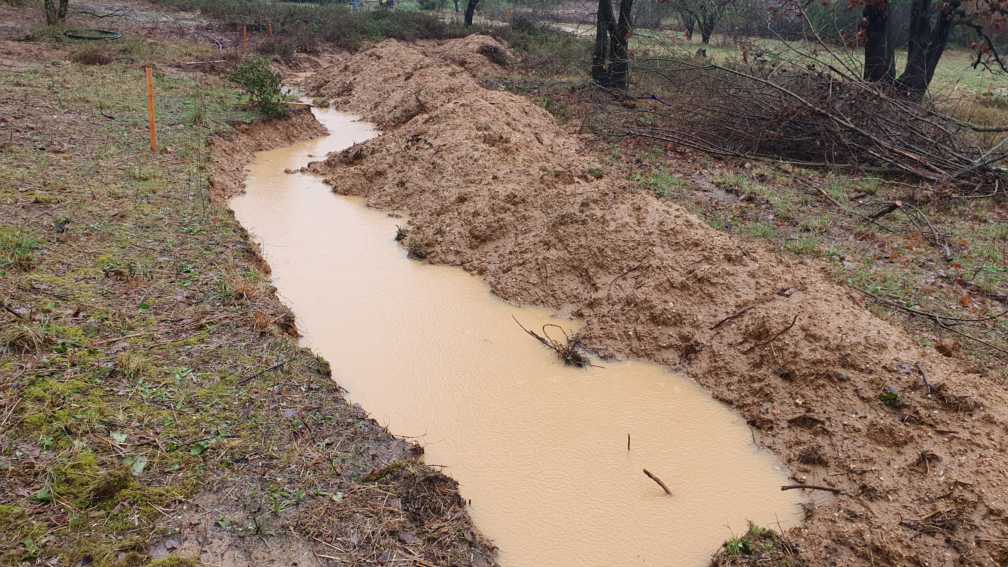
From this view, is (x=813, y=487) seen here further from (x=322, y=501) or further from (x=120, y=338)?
(x=120, y=338)

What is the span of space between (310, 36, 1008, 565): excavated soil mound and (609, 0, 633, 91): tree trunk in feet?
17.5

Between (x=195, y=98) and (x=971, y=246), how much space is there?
11.7 meters

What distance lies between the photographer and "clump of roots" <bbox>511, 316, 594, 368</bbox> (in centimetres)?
527

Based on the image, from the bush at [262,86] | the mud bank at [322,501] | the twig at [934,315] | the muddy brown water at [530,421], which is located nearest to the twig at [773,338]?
the muddy brown water at [530,421]

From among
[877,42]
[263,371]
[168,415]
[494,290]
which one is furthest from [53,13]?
[877,42]

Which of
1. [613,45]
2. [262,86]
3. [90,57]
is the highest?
[613,45]

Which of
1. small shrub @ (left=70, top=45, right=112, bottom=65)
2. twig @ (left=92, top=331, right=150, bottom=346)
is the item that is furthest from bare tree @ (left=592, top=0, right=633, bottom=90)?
twig @ (left=92, top=331, right=150, bottom=346)

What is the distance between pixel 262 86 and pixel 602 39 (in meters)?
7.16

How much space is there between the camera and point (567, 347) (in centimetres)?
534

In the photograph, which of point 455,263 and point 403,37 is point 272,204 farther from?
point 403,37

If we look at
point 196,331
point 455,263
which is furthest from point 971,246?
point 196,331

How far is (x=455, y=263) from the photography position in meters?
7.01

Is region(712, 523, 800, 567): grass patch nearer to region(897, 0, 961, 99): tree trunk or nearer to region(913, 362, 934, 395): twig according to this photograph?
region(913, 362, 934, 395): twig

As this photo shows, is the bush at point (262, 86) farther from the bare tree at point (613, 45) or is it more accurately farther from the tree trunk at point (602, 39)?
the tree trunk at point (602, 39)
